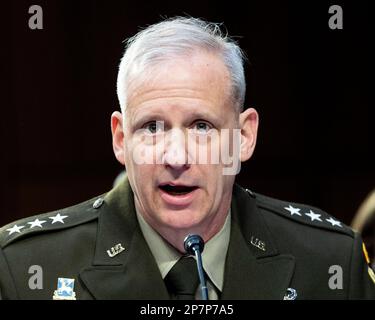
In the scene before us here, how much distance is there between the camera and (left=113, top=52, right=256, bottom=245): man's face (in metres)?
2.13

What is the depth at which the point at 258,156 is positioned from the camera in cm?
407

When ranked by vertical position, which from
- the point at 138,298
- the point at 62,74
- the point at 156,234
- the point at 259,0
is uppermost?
the point at 259,0

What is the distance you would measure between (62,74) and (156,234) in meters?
Result: 1.56

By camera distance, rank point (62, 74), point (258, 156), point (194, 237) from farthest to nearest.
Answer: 1. point (258, 156)
2. point (62, 74)
3. point (194, 237)

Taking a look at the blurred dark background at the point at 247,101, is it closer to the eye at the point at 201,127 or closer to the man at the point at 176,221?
the man at the point at 176,221

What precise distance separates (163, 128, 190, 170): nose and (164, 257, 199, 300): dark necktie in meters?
0.32

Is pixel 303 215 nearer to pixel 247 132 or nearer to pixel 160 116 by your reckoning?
pixel 247 132

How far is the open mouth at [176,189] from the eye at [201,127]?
167 mm

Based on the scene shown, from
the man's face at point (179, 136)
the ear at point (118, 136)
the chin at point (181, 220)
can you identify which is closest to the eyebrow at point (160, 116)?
the man's face at point (179, 136)

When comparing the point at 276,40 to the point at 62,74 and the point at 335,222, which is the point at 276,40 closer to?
the point at 62,74

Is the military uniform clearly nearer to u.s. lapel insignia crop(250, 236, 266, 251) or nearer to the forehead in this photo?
u.s. lapel insignia crop(250, 236, 266, 251)

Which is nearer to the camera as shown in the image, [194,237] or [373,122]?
[194,237]
